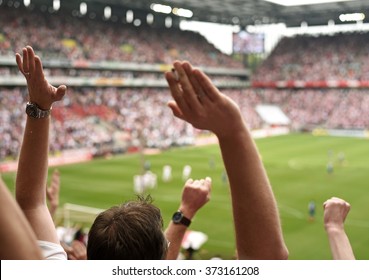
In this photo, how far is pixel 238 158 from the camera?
1.86m

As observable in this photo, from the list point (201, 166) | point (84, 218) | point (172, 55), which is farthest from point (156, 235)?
point (172, 55)

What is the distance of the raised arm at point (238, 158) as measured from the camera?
1.75m

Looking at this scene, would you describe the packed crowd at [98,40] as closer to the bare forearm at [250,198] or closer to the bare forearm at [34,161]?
the bare forearm at [34,161]

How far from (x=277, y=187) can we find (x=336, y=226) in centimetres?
2027

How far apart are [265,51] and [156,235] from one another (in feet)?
205

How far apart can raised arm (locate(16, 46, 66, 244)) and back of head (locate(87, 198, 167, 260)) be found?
644 millimetres

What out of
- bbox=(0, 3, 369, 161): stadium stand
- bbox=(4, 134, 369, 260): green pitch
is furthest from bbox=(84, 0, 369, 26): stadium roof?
bbox=(4, 134, 369, 260): green pitch

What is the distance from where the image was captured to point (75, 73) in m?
40.9

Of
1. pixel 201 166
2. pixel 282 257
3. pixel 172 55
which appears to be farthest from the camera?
pixel 172 55

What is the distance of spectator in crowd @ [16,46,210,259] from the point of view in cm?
202

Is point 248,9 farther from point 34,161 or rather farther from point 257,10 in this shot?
point 34,161

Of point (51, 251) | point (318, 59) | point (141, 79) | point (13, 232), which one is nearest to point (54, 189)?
point (51, 251)

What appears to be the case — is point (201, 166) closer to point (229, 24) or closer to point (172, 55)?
point (172, 55)

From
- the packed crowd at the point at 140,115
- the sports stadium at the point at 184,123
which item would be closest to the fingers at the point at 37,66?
the sports stadium at the point at 184,123
